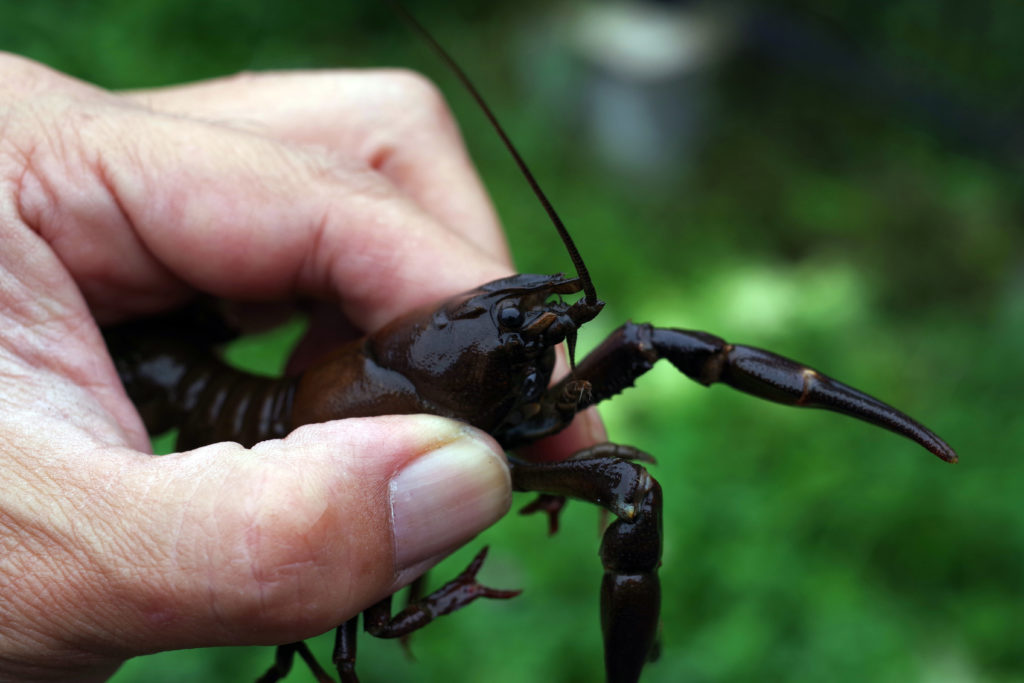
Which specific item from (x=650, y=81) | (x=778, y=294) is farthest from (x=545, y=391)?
(x=650, y=81)

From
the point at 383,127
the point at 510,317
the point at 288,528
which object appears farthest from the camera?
the point at 383,127

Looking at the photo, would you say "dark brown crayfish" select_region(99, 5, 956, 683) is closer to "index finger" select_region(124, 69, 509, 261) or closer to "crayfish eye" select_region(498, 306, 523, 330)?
"crayfish eye" select_region(498, 306, 523, 330)

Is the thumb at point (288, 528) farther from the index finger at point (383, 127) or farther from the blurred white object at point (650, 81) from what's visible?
the blurred white object at point (650, 81)

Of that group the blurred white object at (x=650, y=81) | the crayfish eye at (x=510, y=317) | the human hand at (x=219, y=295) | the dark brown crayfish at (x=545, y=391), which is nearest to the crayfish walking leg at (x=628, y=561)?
the dark brown crayfish at (x=545, y=391)

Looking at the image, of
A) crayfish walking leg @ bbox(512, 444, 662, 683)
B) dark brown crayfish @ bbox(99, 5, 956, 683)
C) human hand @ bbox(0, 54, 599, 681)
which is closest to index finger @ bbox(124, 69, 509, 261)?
human hand @ bbox(0, 54, 599, 681)

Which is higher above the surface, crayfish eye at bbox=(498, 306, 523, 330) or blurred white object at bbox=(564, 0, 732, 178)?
crayfish eye at bbox=(498, 306, 523, 330)

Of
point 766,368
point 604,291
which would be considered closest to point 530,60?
point 604,291

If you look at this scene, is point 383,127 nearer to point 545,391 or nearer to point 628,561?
point 545,391
